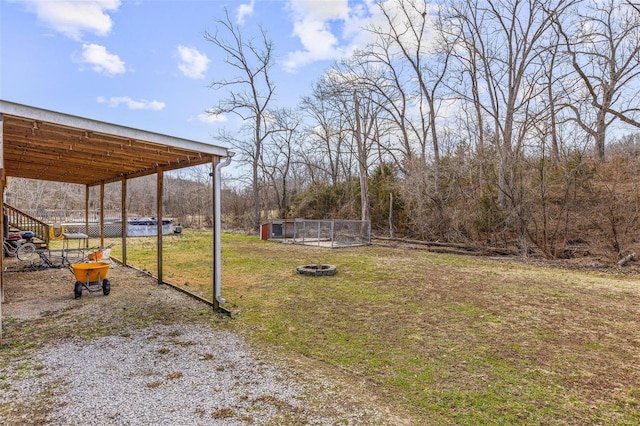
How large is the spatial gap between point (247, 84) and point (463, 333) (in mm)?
19240

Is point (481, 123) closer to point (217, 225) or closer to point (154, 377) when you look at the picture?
point (217, 225)

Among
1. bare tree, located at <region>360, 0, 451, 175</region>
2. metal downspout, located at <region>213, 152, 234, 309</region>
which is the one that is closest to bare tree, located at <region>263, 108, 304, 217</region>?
bare tree, located at <region>360, 0, 451, 175</region>

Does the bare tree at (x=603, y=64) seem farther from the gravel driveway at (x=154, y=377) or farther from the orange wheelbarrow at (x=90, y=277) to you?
the orange wheelbarrow at (x=90, y=277)

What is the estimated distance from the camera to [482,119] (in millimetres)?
13195

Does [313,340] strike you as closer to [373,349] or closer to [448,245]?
[373,349]

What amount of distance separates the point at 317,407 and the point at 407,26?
17.1 metres

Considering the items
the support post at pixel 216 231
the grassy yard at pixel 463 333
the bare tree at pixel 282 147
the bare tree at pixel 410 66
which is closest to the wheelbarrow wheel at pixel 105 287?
the grassy yard at pixel 463 333

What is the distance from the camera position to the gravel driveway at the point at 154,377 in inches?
88.1

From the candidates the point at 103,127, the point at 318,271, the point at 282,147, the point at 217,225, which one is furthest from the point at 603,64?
the point at 282,147

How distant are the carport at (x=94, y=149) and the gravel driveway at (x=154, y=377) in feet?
3.02

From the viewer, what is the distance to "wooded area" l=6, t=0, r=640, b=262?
9.54 meters

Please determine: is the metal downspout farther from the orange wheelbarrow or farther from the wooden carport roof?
the orange wheelbarrow

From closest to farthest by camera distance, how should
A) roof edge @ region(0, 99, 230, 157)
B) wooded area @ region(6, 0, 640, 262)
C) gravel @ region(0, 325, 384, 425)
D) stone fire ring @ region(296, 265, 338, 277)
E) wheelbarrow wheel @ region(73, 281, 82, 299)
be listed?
1. gravel @ region(0, 325, 384, 425)
2. roof edge @ region(0, 99, 230, 157)
3. wheelbarrow wheel @ region(73, 281, 82, 299)
4. stone fire ring @ region(296, 265, 338, 277)
5. wooded area @ region(6, 0, 640, 262)

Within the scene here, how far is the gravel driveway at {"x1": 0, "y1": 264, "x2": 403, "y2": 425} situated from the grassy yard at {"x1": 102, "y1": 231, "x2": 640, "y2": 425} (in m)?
0.29
